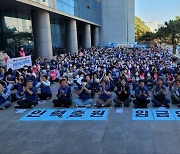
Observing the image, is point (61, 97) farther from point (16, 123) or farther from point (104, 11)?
point (104, 11)

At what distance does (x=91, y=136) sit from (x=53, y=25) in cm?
2655

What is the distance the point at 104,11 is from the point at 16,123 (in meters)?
53.9

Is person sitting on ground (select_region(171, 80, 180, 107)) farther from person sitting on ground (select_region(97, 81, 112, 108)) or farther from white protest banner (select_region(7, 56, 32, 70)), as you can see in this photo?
white protest banner (select_region(7, 56, 32, 70))

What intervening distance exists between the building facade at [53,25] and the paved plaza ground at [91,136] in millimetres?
11309

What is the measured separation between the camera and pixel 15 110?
412 inches

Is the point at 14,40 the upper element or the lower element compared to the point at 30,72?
upper

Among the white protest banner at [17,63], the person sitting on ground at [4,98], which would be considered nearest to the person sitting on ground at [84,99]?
the person sitting on ground at [4,98]

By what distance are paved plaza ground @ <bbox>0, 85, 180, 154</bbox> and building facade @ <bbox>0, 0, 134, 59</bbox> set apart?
11.3 metres

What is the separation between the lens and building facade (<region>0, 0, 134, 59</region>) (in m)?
21.2

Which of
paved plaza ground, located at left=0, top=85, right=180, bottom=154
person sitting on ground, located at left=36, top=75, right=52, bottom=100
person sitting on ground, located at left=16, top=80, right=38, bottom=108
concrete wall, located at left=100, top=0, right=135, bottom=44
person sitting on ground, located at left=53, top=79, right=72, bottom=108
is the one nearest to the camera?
paved plaza ground, located at left=0, top=85, right=180, bottom=154

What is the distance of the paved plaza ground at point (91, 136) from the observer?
638cm

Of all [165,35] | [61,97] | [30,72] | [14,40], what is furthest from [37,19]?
[165,35]

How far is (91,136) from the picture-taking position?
23.8 ft

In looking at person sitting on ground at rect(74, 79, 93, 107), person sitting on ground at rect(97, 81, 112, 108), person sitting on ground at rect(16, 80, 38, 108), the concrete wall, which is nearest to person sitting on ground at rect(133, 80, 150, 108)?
person sitting on ground at rect(97, 81, 112, 108)
